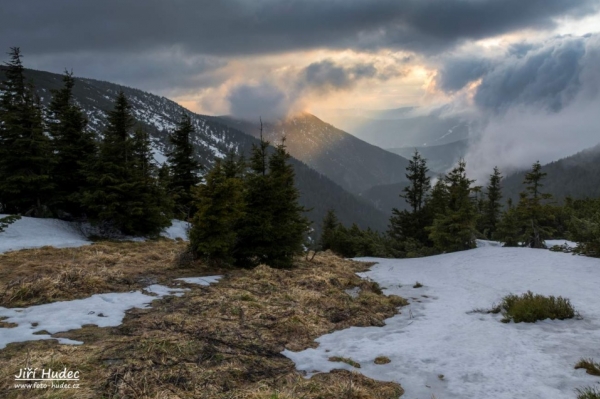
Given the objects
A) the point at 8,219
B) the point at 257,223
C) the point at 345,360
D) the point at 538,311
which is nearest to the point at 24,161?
the point at 8,219

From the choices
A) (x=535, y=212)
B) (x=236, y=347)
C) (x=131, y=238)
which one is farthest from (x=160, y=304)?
(x=535, y=212)

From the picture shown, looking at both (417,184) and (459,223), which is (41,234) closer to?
(459,223)

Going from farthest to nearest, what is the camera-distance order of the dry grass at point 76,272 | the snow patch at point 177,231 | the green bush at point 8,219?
the snow patch at point 177,231 < the green bush at point 8,219 < the dry grass at point 76,272

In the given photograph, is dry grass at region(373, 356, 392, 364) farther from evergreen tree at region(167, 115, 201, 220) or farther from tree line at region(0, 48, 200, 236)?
evergreen tree at region(167, 115, 201, 220)

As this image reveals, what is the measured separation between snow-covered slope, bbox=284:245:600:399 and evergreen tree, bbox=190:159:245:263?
664cm

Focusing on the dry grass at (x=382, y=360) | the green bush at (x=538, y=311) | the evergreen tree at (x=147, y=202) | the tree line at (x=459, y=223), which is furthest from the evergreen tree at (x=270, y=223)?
the tree line at (x=459, y=223)

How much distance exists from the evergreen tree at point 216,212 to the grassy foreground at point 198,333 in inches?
44.1

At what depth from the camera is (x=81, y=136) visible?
74.1ft

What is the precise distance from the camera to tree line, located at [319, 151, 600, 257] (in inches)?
872

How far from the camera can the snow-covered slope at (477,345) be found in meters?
5.23

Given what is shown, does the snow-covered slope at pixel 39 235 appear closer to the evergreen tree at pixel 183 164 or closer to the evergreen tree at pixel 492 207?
the evergreen tree at pixel 183 164

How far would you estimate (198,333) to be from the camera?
678 centimetres

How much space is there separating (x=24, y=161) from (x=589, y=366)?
25.6 meters

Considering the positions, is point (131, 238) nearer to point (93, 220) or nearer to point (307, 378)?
point (93, 220)
